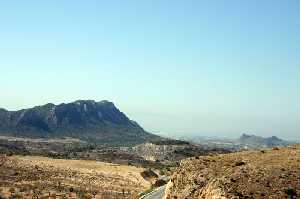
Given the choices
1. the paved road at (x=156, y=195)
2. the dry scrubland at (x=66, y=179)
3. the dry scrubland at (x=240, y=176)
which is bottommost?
the dry scrubland at (x=66, y=179)

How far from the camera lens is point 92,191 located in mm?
60344

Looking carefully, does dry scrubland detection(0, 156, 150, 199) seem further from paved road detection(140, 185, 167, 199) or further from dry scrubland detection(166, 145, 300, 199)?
dry scrubland detection(166, 145, 300, 199)

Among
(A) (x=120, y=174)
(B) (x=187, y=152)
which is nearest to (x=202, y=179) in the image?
(A) (x=120, y=174)

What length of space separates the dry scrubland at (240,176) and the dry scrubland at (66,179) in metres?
26.0

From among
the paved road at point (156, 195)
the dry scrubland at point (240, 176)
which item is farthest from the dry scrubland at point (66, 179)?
the dry scrubland at point (240, 176)

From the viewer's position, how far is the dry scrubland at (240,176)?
83.6 ft

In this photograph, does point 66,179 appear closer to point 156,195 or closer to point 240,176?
point 156,195

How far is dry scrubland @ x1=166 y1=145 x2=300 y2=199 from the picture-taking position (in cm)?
2547

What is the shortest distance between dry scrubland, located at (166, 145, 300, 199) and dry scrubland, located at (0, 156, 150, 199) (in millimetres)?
25955

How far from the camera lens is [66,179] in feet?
232

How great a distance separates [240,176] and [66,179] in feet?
154

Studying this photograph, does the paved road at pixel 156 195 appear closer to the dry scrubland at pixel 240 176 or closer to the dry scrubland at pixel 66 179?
the dry scrubland at pixel 66 179

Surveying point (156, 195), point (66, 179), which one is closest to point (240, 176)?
point (156, 195)

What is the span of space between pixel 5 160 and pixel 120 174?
19.7 m
